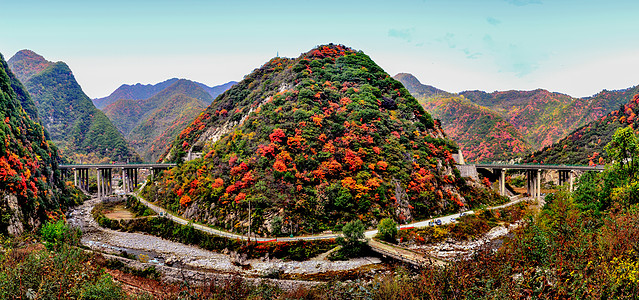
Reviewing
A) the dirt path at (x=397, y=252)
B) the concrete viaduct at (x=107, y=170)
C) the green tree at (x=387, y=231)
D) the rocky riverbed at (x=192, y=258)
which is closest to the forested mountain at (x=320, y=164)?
the green tree at (x=387, y=231)

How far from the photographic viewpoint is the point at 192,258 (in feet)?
117

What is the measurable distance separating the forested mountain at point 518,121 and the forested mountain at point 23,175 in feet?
387

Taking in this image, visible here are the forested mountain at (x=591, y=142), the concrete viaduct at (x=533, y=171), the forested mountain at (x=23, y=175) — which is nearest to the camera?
the forested mountain at (x=23, y=175)

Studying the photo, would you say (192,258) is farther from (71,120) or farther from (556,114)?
(556,114)

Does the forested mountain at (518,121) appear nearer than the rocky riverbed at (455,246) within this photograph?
No

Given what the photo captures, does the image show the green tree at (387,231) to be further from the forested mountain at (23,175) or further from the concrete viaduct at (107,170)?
the concrete viaduct at (107,170)

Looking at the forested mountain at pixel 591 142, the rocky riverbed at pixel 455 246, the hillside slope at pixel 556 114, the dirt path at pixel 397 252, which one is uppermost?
the hillside slope at pixel 556 114

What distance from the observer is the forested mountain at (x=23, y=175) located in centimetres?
3766

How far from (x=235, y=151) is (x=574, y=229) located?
43926 mm

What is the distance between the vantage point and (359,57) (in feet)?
259

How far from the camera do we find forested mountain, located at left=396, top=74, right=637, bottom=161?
11994 cm

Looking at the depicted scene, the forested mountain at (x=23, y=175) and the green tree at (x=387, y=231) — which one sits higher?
the forested mountain at (x=23, y=175)

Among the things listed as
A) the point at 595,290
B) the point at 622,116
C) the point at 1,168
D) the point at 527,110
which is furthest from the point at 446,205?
the point at 527,110

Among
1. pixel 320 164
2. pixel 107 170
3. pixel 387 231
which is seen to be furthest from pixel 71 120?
pixel 387 231
